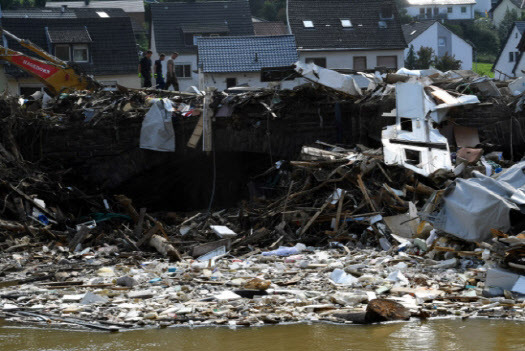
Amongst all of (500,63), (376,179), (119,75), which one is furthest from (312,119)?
(500,63)

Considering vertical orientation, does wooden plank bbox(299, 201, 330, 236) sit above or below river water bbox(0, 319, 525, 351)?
above

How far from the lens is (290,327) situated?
372 inches

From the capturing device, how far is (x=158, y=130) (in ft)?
56.9

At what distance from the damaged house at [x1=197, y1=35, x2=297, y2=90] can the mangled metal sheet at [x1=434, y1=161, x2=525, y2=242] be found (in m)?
22.3

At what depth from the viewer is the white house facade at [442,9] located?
78938 mm

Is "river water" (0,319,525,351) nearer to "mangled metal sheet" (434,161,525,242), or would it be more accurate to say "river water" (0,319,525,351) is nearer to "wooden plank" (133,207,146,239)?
"mangled metal sheet" (434,161,525,242)

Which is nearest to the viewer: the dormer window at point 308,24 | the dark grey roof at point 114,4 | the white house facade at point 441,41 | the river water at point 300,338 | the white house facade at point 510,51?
the river water at point 300,338

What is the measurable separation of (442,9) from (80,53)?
158 feet

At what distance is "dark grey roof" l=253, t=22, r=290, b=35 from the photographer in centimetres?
5178

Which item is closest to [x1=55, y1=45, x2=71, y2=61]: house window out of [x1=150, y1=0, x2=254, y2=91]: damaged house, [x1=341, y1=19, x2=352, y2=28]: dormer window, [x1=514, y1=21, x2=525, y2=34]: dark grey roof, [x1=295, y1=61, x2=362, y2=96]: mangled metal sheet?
[x1=150, y1=0, x2=254, y2=91]: damaged house

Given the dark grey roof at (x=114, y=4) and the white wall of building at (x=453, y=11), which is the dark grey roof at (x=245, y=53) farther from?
the white wall of building at (x=453, y=11)

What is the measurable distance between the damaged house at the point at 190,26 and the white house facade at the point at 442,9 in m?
35.8

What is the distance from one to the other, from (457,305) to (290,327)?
2.07m

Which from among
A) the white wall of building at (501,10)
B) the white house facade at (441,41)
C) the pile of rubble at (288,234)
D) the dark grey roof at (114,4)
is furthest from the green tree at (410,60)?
the pile of rubble at (288,234)
